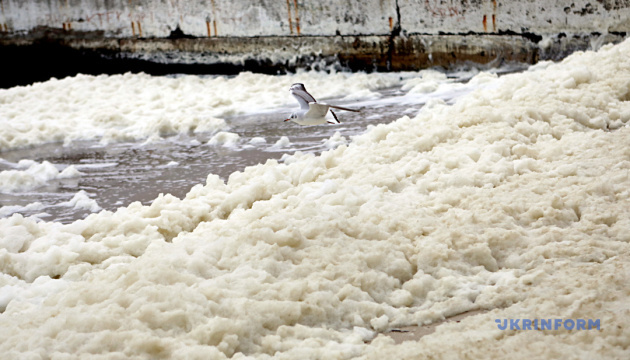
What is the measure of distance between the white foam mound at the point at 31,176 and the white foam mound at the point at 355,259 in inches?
43.1

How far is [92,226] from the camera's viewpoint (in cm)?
258

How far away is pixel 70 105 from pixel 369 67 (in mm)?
3174

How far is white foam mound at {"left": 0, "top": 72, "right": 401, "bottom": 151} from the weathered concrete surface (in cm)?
43

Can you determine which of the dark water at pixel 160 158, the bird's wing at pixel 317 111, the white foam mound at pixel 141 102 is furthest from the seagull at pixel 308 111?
the white foam mound at pixel 141 102

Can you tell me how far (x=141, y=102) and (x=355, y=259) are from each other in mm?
4292

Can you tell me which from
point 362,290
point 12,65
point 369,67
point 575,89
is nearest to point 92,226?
point 362,290

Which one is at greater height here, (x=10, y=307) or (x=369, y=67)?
(x=369, y=67)

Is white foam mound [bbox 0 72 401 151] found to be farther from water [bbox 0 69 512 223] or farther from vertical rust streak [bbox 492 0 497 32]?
vertical rust streak [bbox 492 0 497 32]

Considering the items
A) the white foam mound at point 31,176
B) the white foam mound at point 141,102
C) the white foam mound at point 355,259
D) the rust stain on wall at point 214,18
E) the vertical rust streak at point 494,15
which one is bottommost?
the white foam mound at point 355,259

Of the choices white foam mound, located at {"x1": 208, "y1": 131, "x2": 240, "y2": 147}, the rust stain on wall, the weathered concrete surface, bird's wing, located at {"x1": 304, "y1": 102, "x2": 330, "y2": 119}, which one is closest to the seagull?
bird's wing, located at {"x1": 304, "y1": 102, "x2": 330, "y2": 119}

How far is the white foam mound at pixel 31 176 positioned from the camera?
3.61 metres

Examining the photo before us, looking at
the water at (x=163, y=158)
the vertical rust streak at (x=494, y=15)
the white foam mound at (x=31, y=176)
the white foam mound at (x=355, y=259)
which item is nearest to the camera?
the white foam mound at (x=355, y=259)

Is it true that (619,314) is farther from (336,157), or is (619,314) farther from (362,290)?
(336,157)

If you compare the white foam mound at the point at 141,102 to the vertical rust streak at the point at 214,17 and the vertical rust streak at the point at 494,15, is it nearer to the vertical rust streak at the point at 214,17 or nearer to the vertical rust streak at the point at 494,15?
the vertical rust streak at the point at 214,17
